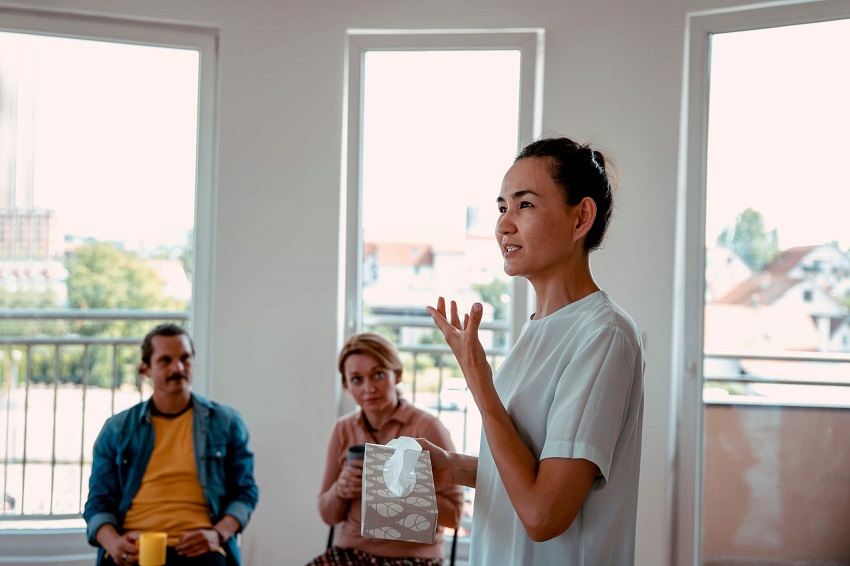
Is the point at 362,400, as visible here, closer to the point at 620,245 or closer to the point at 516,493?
the point at 620,245

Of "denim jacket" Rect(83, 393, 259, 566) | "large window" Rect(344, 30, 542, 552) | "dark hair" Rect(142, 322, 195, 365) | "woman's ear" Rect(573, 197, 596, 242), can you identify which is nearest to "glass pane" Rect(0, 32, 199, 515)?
"dark hair" Rect(142, 322, 195, 365)

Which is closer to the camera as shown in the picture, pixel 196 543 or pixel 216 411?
pixel 196 543

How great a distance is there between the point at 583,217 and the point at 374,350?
1435mm

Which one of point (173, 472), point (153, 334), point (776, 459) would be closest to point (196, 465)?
point (173, 472)

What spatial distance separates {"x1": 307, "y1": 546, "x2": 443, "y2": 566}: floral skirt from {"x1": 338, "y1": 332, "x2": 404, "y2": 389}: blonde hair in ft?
1.92

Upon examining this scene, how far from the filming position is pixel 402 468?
130 cm

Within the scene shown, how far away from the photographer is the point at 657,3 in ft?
9.26

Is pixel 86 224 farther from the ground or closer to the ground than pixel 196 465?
farther from the ground

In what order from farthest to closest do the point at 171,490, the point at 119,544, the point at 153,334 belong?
1. the point at 153,334
2. the point at 171,490
3. the point at 119,544

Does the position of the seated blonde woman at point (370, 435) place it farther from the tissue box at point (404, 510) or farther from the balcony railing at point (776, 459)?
the tissue box at point (404, 510)

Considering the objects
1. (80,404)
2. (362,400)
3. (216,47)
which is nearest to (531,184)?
(362,400)

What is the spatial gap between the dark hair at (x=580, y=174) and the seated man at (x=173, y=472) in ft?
5.69

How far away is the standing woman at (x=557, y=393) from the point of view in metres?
1.11

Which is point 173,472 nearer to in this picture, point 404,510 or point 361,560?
point 361,560
